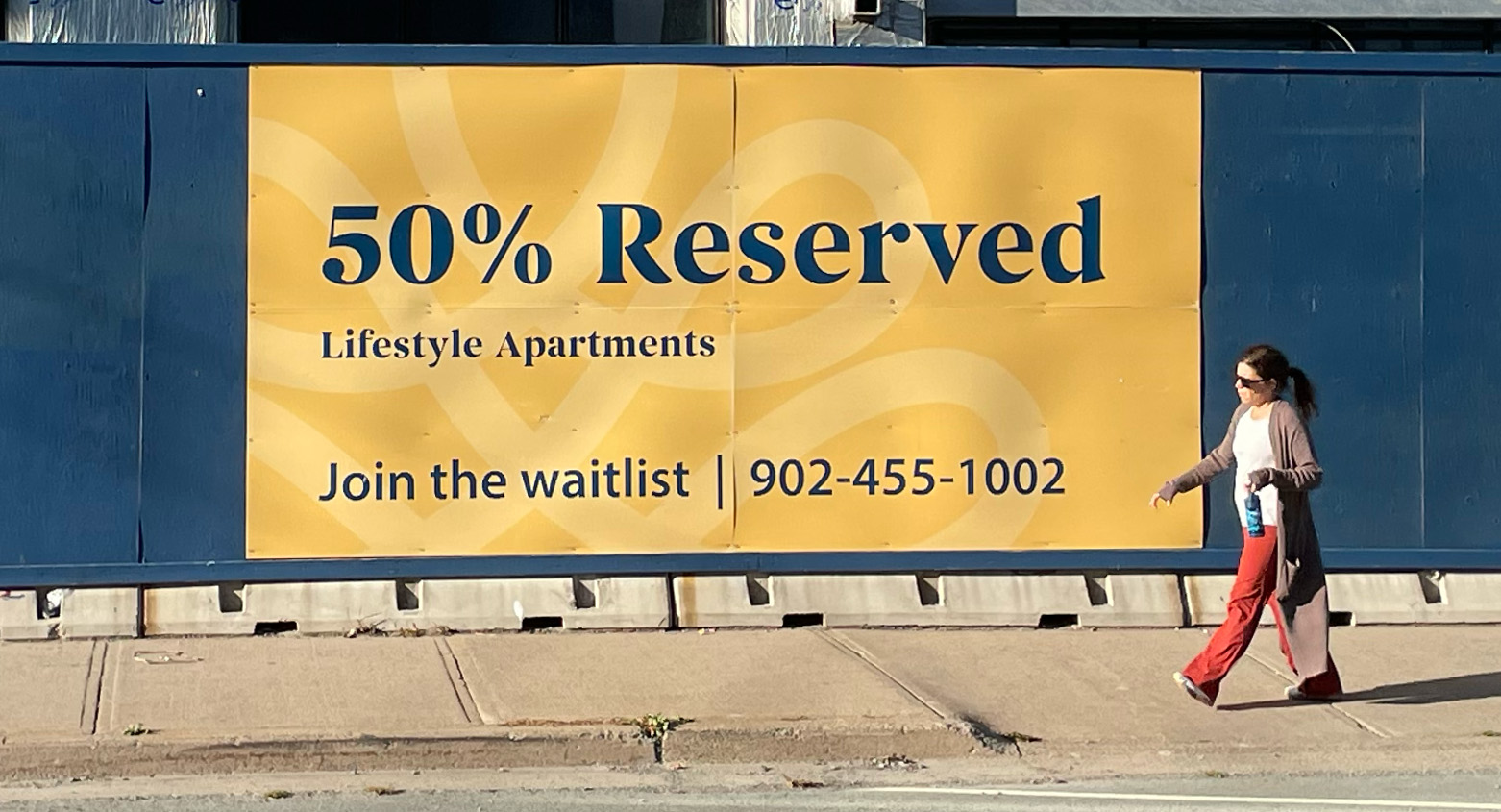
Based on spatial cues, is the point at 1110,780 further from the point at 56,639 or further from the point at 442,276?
the point at 56,639

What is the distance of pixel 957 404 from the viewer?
1034 cm

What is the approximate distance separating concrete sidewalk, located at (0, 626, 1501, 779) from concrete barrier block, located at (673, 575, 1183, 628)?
17 cm

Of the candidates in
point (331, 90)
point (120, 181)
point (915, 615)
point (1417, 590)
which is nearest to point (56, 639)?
point (120, 181)

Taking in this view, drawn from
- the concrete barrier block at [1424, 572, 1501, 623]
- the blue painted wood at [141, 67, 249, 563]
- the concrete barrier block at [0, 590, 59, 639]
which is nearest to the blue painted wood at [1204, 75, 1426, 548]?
the concrete barrier block at [1424, 572, 1501, 623]

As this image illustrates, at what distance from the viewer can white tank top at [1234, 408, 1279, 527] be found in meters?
8.44

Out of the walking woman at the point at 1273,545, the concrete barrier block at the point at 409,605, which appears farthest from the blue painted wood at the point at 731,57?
the concrete barrier block at the point at 409,605

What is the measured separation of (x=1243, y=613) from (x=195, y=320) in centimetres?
552

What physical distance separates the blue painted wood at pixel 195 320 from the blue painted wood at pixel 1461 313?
6452 mm

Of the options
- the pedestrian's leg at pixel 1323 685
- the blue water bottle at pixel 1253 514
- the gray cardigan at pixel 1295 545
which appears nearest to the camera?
the gray cardigan at pixel 1295 545

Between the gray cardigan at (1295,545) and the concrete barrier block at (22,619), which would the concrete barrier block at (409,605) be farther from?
the gray cardigan at (1295,545)

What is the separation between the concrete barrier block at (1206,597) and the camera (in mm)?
10484

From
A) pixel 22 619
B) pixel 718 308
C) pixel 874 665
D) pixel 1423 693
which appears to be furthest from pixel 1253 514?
pixel 22 619

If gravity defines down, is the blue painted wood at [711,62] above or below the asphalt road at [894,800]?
above

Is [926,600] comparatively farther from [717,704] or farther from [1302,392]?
[1302,392]
